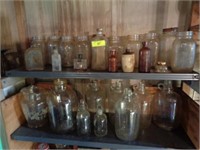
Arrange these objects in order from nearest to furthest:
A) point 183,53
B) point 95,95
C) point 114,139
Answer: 1. point 183,53
2. point 114,139
3. point 95,95

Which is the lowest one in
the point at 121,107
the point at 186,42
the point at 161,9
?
the point at 121,107

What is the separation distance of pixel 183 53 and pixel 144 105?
1.51ft

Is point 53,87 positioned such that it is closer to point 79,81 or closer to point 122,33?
point 79,81

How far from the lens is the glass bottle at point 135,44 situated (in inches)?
43.4

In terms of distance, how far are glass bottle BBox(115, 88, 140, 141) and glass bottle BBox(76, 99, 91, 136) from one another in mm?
201

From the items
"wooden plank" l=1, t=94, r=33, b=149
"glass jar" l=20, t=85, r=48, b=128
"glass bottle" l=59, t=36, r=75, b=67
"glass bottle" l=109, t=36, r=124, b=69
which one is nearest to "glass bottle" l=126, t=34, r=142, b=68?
"glass bottle" l=109, t=36, r=124, b=69

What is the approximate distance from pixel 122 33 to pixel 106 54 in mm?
252

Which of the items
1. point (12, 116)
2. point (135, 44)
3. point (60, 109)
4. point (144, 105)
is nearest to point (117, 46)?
point (135, 44)

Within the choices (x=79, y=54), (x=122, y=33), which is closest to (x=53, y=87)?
(x=79, y=54)

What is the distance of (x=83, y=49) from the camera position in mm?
1188

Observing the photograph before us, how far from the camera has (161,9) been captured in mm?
1149

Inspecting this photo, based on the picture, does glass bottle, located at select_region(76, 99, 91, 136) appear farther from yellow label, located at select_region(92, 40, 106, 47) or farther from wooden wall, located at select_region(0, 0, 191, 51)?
wooden wall, located at select_region(0, 0, 191, 51)

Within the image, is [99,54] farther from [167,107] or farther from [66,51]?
[167,107]

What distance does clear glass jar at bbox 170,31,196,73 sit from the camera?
3.07 feet
